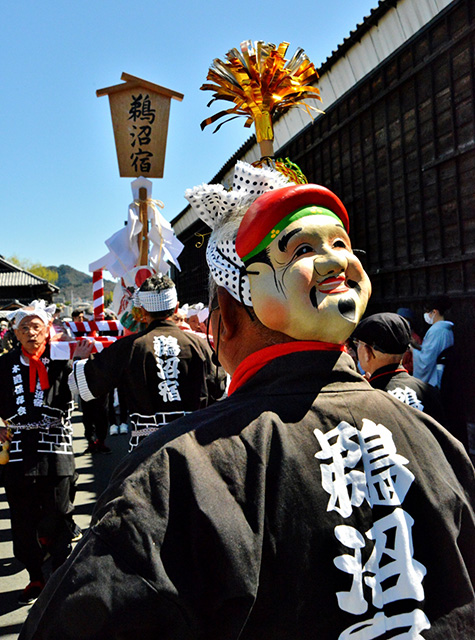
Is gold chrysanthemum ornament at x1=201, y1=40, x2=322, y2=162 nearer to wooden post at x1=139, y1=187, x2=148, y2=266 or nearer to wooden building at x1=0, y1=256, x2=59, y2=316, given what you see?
wooden post at x1=139, y1=187, x2=148, y2=266

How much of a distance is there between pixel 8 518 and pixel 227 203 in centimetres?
554

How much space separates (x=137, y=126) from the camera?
507cm

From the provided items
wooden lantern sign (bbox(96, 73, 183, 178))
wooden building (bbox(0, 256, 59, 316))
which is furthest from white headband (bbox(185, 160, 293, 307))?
wooden building (bbox(0, 256, 59, 316))

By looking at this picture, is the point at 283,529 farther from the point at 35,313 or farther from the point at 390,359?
the point at 35,313

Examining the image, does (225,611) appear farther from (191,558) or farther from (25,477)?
(25,477)

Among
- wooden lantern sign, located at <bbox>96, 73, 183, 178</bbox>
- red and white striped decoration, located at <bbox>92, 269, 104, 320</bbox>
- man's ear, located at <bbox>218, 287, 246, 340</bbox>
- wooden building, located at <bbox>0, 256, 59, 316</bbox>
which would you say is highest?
wooden building, located at <bbox>0, 256, 59, 316</bbox>

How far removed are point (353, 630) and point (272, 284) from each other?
2.22 ft

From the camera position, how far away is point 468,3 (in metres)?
5.96

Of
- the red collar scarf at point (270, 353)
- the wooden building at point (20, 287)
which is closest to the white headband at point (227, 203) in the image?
the red collar scarf at point (270, 353)

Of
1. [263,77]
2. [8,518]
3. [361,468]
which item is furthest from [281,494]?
[8,518]

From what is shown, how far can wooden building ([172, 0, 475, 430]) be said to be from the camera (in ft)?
20.8

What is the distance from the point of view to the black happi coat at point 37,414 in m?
3.99

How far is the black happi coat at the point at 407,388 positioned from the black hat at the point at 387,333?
131 millimetres

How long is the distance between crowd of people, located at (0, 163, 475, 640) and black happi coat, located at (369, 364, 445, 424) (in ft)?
6.11
